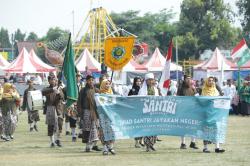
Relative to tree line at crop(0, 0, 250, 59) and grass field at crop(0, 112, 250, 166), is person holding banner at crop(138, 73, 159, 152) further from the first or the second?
tree line at crop(0, 0, 250, 59)

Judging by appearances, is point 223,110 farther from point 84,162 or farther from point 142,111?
point 84,162

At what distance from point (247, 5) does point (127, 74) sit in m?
38.4

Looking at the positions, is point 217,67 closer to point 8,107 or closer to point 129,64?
point 129,64

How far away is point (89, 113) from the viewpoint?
60.8 ft

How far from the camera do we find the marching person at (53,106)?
65.6ft

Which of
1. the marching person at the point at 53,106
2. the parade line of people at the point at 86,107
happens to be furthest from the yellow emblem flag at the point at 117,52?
the marching person at the point at 53,106

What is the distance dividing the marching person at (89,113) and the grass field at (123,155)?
401mm

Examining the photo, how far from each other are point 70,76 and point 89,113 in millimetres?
2071

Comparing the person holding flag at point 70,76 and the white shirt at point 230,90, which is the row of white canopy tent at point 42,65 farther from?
the person holding flag at point 70,76

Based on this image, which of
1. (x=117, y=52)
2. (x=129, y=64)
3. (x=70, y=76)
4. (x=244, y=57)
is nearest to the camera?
(x=70, y=76)

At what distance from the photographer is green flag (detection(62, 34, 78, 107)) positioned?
66.4 ft

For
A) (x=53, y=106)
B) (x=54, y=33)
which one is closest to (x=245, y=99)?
(x=53, y=106)

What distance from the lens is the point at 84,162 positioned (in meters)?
16.2

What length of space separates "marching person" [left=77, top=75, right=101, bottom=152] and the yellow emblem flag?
140 inches
